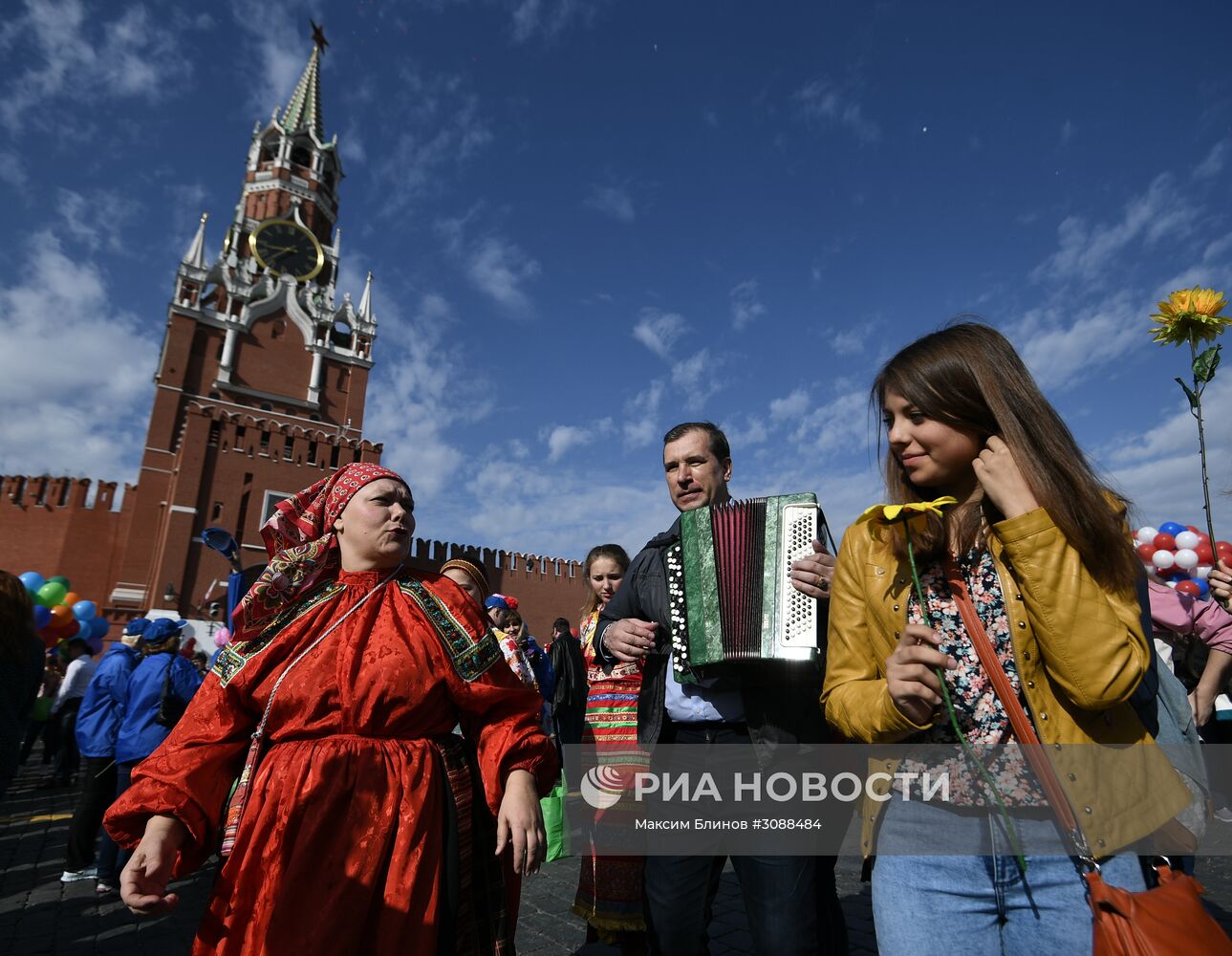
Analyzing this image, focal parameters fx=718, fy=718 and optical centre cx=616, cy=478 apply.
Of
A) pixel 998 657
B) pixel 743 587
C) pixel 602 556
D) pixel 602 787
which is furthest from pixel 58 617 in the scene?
pixel 998 657

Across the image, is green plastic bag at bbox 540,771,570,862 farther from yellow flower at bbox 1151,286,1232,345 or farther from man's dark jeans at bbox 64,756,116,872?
yellow flower at bbox 1151,286,1232,345

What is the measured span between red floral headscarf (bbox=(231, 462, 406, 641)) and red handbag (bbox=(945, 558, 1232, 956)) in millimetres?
1939

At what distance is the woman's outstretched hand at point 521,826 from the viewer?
1953mm

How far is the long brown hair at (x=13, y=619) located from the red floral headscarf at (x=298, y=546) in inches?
78.0

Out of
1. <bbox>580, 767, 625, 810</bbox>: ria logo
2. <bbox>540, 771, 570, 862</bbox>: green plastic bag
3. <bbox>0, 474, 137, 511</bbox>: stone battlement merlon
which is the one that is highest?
<bbox>0, 474, 137, 511</bbox>: stone battlement merlon

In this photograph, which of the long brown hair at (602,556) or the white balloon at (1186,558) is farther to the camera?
the white balloon at (1186,558)

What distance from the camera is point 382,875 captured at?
1940 millimetres

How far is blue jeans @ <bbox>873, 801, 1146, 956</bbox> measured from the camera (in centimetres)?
135

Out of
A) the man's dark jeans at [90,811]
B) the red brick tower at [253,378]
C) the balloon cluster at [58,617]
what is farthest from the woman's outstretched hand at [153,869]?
the red brick tower at [253,378]

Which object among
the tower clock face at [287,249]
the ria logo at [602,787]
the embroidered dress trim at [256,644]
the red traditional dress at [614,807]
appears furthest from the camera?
the tower clock face at [287,249]

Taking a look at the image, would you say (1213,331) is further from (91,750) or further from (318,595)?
(91,750)

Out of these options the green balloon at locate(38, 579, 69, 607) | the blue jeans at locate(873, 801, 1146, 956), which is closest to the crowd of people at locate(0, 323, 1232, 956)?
the blue jeans at locate(873, 801, 1146, 956)

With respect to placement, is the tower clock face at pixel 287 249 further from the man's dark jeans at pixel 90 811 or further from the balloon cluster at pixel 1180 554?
the balloon cluster at pixel 1180 554

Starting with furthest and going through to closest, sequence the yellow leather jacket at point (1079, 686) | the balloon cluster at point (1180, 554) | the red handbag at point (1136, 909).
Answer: the balloon cluster at point (1180, 554)
the yellow leather jacket at point (1079, 686)
the red handbag at point (1136, 909)
